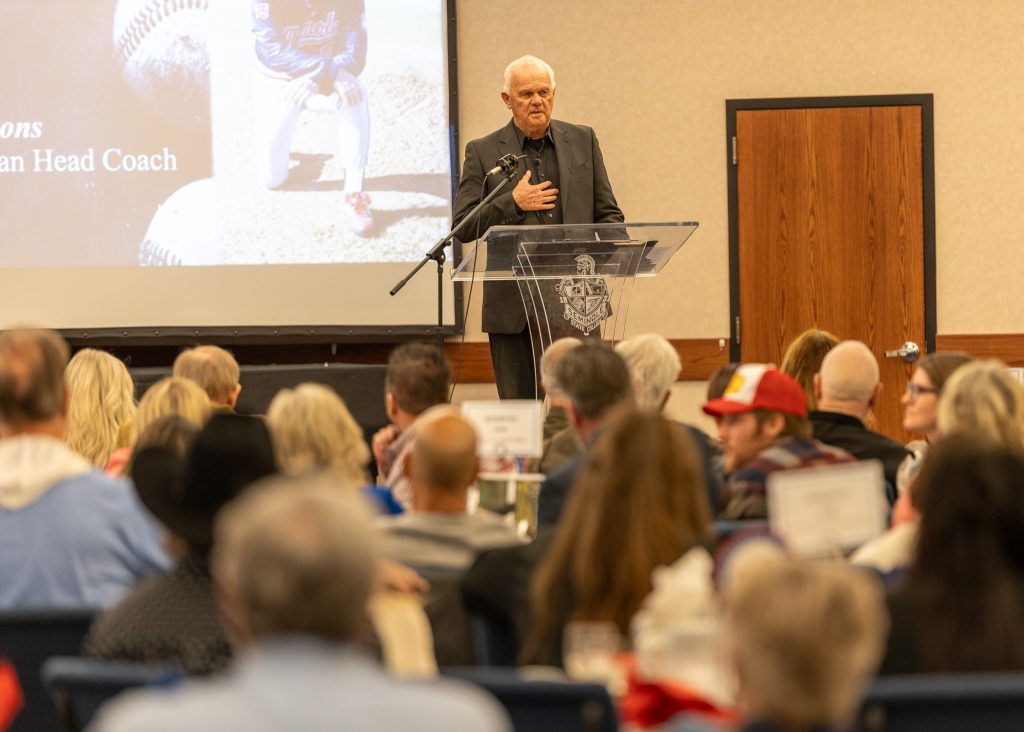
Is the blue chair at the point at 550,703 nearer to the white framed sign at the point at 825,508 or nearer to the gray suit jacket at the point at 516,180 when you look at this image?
the white framed sign at the point at 825,508

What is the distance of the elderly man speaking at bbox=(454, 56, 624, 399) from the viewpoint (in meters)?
5.69

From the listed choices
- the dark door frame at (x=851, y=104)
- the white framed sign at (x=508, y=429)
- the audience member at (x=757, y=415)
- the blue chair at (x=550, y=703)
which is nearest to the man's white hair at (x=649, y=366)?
the audience member at (x=757, y=415)

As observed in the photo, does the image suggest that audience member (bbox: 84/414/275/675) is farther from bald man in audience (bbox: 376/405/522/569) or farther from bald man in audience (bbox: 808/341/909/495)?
bald man in audience (bbox: 808/341/909/495)

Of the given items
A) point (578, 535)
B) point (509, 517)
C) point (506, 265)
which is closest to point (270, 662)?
point (578, 535)

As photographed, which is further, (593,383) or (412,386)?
(412,386)

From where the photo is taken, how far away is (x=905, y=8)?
7535mm

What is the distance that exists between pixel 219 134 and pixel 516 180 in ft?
7.66

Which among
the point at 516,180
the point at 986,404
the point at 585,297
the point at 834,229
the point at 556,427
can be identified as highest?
the point at 516,180

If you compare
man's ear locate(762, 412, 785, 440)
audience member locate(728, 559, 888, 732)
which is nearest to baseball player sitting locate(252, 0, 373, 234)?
man's ear locate(762, 412, 785, 440)

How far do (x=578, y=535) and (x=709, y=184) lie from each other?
18.3 ft

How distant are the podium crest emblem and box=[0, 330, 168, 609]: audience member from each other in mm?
2452

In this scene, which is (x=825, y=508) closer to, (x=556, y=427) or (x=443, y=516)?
(x=443, y=516)

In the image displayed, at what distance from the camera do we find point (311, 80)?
7.47m

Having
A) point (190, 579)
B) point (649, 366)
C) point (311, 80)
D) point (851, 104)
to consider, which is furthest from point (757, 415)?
point (311, 80)
